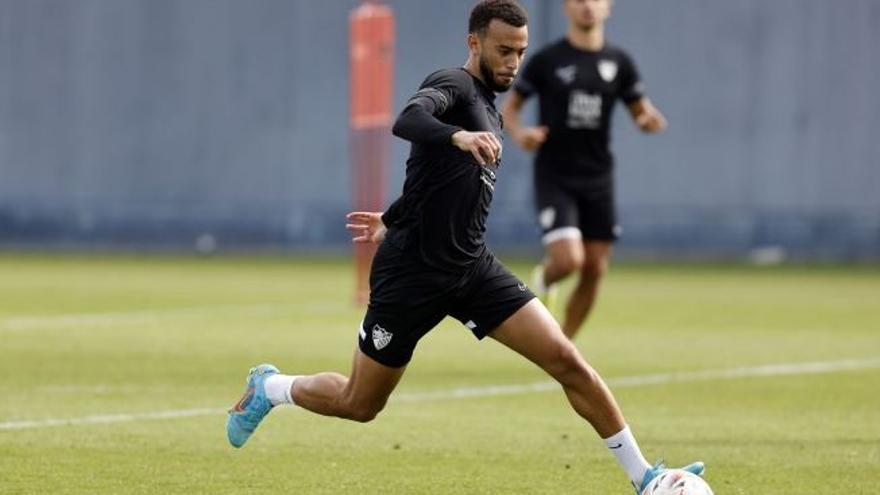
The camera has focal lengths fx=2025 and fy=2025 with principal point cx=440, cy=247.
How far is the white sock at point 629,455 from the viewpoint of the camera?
862 cm

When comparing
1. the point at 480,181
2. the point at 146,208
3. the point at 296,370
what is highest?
the point at 480,181

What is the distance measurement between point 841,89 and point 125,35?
482 inches

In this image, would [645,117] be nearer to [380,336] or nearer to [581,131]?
[581,131]

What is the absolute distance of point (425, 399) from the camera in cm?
1296

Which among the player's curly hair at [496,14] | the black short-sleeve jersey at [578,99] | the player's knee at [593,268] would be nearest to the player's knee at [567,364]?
the player's curly hair at [496,14]

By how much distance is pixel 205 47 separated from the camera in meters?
34.9

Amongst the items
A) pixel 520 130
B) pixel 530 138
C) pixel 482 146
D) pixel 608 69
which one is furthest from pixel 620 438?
pixel 608 69

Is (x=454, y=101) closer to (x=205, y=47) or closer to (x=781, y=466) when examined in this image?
(x=781, y=466)

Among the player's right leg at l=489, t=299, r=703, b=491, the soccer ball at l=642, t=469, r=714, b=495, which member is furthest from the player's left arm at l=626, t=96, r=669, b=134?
the soccer ball at l=642, t=469, r=714, b=495

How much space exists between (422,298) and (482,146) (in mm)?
1161

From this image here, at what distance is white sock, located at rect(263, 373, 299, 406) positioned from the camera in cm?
959

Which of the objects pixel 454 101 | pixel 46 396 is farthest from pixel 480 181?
pixel 46 396

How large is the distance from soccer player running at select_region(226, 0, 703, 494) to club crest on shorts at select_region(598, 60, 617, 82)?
22.6ft

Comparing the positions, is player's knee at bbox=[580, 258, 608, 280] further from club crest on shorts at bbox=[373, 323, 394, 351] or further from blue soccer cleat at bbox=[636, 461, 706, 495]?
blue soccer cleat at bbox=[636, 461, 706, 495]
